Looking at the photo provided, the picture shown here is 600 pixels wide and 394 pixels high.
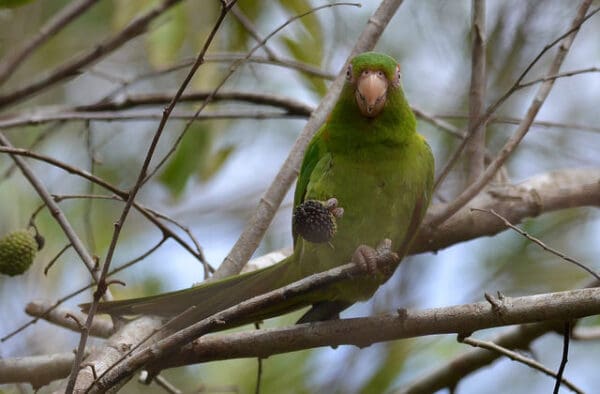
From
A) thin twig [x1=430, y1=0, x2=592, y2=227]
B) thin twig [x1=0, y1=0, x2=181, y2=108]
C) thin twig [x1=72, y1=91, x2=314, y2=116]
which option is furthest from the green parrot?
thin twig [x1=0, y1=0, x2=181, y2=108]

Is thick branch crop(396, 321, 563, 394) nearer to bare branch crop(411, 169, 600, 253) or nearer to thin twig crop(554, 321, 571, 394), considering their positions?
bare branch crop(411, 169, 600, 253)

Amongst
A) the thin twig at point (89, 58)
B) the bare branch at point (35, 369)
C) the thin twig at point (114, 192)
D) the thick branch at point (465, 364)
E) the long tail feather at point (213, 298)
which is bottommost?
the bare branch at point (35, 369)

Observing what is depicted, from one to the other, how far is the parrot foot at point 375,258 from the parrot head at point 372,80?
2.02 ft

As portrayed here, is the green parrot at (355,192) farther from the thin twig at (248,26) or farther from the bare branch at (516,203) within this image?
the thin twig at (248,26)

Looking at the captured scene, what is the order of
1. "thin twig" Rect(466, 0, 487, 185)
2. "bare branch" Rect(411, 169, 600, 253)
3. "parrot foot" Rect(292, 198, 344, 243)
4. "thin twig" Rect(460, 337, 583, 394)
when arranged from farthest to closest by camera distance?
1. "bare branch" Rect(411, 169, 600, 253)
2. "thin twig" Rect(466, 0, 487, 185)
3. "thin twig" Rect(460, 337, 583, 394)
4. "parrot foot" Rect(292, 198, 344, 243)

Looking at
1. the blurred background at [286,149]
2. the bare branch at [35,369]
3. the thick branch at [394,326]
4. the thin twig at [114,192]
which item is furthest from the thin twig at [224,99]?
the thick branch at [394,326]

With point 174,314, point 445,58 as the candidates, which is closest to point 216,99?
point 445,58

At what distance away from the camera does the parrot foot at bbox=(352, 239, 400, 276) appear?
2717 millimetres

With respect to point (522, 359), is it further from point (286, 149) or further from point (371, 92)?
point (286, 149)

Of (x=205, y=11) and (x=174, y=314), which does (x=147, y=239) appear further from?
(x=174, y=314)

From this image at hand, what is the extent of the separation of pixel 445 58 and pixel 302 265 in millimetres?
1723

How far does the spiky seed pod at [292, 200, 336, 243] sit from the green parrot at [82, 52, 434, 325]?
49 centimetres

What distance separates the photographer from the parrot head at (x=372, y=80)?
3332mm

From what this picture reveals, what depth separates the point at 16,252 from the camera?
303cm
